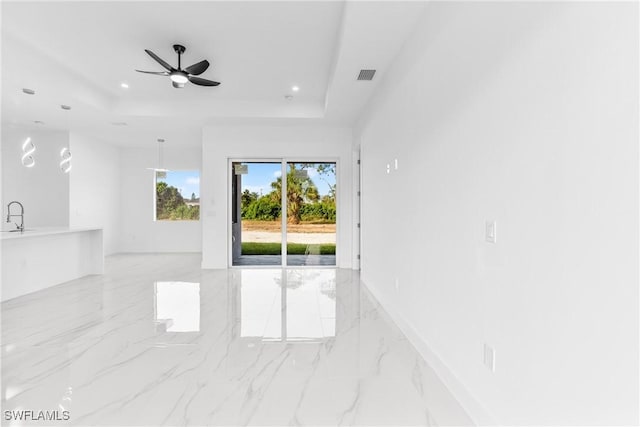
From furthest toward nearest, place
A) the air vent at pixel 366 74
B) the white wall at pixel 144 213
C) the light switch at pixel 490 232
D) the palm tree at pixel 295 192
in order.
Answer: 1. the white wall at pixel 144 213
2. the palm tree at pixel 295 192
3. the air vent at pixel 366 74
4. the light switch at pixel 490 232

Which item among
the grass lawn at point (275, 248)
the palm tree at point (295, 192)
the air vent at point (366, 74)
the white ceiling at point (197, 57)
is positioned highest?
the white ceiling at point (197, 57)

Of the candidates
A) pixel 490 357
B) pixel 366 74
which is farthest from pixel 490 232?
pixel 366 74

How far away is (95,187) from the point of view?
7398 millimetres

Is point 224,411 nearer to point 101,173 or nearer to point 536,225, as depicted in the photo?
point 536,225

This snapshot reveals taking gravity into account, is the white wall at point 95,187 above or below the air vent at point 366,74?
below

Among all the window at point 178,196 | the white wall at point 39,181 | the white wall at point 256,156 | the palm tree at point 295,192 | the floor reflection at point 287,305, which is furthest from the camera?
the window at point 178,196

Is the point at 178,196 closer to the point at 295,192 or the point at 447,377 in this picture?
the point at 295,192

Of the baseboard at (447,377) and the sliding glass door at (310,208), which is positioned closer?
the baseboard at (447,377)

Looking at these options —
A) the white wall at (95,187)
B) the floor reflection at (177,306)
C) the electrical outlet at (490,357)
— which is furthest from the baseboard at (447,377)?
the white wall at (95,187)

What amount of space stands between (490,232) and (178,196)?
27.5ft

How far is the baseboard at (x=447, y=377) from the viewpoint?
1663 millimetres

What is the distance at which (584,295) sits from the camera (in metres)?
1.07

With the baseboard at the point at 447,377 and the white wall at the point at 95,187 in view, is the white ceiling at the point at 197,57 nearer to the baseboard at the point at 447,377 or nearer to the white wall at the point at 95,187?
the white wall at the point at 95,187

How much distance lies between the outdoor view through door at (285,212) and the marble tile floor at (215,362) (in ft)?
6.91
